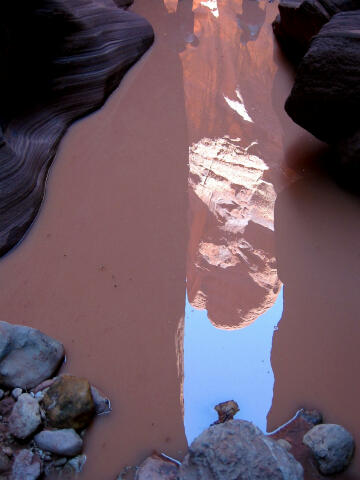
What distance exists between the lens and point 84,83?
342 centimetres

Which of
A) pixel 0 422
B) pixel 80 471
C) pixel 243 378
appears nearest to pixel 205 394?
pixel 243 378

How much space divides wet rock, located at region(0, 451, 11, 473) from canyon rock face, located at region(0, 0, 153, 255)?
3.33ft

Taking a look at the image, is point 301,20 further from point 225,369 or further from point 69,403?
point 69,403

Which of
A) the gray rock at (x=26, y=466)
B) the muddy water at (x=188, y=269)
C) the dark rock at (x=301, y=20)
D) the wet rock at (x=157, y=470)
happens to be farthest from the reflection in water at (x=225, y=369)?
the dark rock at (x=301, y=20)

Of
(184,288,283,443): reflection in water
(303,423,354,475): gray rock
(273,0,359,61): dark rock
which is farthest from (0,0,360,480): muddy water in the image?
(273,0,359,61): dark rock

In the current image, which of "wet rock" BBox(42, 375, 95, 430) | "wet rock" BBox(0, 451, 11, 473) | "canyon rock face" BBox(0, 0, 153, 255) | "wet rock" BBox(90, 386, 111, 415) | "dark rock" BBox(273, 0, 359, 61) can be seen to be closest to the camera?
"wet rock" BBox(0, 451, 11, 473)

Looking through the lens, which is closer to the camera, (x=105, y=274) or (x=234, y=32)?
(x=105, y=274)

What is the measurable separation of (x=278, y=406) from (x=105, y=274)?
0.93m

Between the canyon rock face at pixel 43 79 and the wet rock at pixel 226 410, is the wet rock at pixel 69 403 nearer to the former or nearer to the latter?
the wet rock at pixel 226 410

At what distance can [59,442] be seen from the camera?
168 centimetres

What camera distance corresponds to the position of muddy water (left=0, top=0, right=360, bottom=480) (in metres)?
1.93

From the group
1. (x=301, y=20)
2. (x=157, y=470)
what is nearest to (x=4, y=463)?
(x=157, y=470)

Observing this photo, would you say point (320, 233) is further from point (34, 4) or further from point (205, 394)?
point (34, 4)

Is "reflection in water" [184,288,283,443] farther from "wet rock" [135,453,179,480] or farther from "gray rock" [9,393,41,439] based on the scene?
"gray rock" [9,393,41,439]
